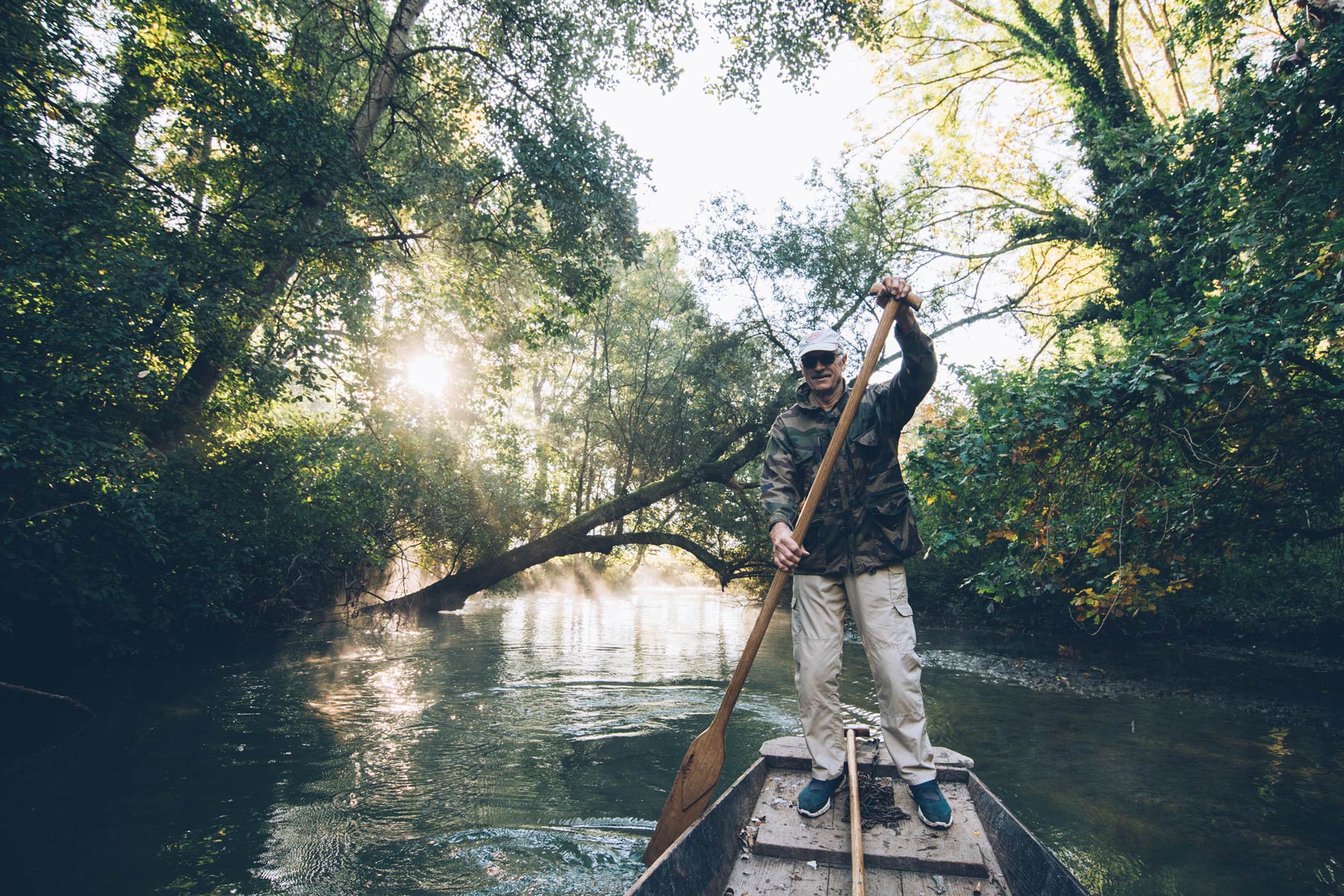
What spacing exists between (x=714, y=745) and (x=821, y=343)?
1835 mm

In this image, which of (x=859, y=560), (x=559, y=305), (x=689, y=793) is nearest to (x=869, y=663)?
(x=859, y=560)

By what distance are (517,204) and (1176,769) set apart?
374 inches

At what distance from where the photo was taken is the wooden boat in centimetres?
206

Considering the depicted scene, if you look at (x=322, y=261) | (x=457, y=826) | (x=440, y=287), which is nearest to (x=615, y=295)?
(x=440, y=287)

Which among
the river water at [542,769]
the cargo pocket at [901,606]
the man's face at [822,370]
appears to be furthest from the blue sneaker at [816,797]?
the man's face at [822,370]

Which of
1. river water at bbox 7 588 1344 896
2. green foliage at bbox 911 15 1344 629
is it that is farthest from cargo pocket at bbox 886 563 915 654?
green foliage at bbox 911 15 1344 629

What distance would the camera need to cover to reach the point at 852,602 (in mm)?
2846

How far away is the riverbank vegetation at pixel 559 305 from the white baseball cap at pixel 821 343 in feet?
11.1

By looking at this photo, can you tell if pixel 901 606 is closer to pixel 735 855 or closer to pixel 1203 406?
pixel 735 855

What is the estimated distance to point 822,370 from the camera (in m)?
2.97

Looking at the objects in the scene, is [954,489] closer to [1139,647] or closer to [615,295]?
[1139,647]

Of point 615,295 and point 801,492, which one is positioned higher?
point 615,295

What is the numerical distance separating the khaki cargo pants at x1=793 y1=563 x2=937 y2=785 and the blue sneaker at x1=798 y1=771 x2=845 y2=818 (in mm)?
32

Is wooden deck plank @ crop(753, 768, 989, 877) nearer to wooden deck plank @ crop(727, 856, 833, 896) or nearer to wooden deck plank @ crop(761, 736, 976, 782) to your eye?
wooden deck plank @ crop(727, 856, 833, 896)
